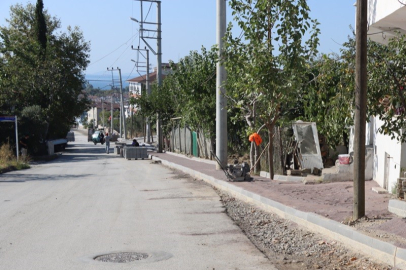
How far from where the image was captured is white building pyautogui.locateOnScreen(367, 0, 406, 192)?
35.0ft

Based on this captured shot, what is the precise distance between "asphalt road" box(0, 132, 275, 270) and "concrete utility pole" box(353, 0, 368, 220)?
79.2 inches

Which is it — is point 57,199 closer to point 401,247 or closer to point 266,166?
point 266,166

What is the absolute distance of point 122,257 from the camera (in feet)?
25.1

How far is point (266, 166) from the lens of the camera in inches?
763

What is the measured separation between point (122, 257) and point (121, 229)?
7.00 ft

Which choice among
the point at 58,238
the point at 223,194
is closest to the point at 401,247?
the point at 58,238

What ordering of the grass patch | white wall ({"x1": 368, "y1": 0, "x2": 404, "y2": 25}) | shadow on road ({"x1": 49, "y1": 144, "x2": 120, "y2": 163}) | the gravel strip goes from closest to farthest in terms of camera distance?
the gravel strip < white wall ({"x1": 368, "y1": 0, "x2": 404, "y2": 25}) < the grass patch < shadow on road ({"x1": 49, "y1": 144, "x2": 120, "y2": 163})

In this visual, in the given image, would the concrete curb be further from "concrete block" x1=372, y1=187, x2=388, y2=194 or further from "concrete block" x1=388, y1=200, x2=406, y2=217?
"concrete block" x1=372, y1=187, x2=388, y2=194

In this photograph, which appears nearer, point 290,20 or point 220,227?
point 220,227

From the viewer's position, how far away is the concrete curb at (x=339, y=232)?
6663 mm

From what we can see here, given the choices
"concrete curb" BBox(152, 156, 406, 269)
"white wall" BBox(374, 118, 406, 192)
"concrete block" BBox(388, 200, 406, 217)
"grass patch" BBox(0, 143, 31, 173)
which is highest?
"white wall" BBox(374, 118, 406, 192)

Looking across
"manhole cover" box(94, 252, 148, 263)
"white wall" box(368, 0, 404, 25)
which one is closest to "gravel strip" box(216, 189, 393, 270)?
"manhole cover" box(94, 252, 148, 263)

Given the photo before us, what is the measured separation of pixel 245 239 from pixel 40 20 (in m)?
44.9

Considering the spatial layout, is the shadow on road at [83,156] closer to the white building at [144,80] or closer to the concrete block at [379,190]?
the white building at [144,80]
